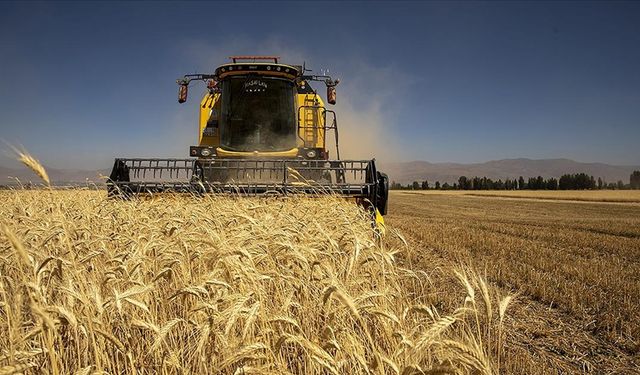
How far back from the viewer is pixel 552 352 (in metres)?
3.19

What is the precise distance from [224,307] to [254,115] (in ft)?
23.1

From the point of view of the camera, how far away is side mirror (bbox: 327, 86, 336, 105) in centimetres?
873

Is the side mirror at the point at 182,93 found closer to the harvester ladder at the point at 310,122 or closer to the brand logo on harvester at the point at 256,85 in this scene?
the brand logo on harvester at the point at 256,85

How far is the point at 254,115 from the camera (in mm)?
8953

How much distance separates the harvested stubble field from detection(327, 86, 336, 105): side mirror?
182 inches

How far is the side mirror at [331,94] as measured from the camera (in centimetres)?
873

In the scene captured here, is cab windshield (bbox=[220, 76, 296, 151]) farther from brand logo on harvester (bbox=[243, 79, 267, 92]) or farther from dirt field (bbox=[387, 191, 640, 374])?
dirt field (bbox=[387, 191, 640, 374])

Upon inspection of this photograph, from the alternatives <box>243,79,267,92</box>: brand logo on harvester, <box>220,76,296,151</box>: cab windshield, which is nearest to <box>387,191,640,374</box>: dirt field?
<box>220,76,296,151</box>: cab windshield

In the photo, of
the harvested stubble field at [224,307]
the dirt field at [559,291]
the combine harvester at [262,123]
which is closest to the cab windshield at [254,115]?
the combine harvester at [262,123]

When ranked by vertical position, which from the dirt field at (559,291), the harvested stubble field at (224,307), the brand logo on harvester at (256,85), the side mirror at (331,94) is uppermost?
the brand logo on harvester at (256,85)

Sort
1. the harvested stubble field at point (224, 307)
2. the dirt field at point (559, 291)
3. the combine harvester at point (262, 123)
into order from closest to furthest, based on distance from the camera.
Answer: the harvested stubble field at point (224, 307), the dirt field at point (559, 291), the combine harvester at point (262, 123)

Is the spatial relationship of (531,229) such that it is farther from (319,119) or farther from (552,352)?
(552,352)

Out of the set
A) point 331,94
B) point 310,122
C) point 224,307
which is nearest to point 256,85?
point 310,122

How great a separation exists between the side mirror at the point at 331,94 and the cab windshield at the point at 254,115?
0.91 metres
